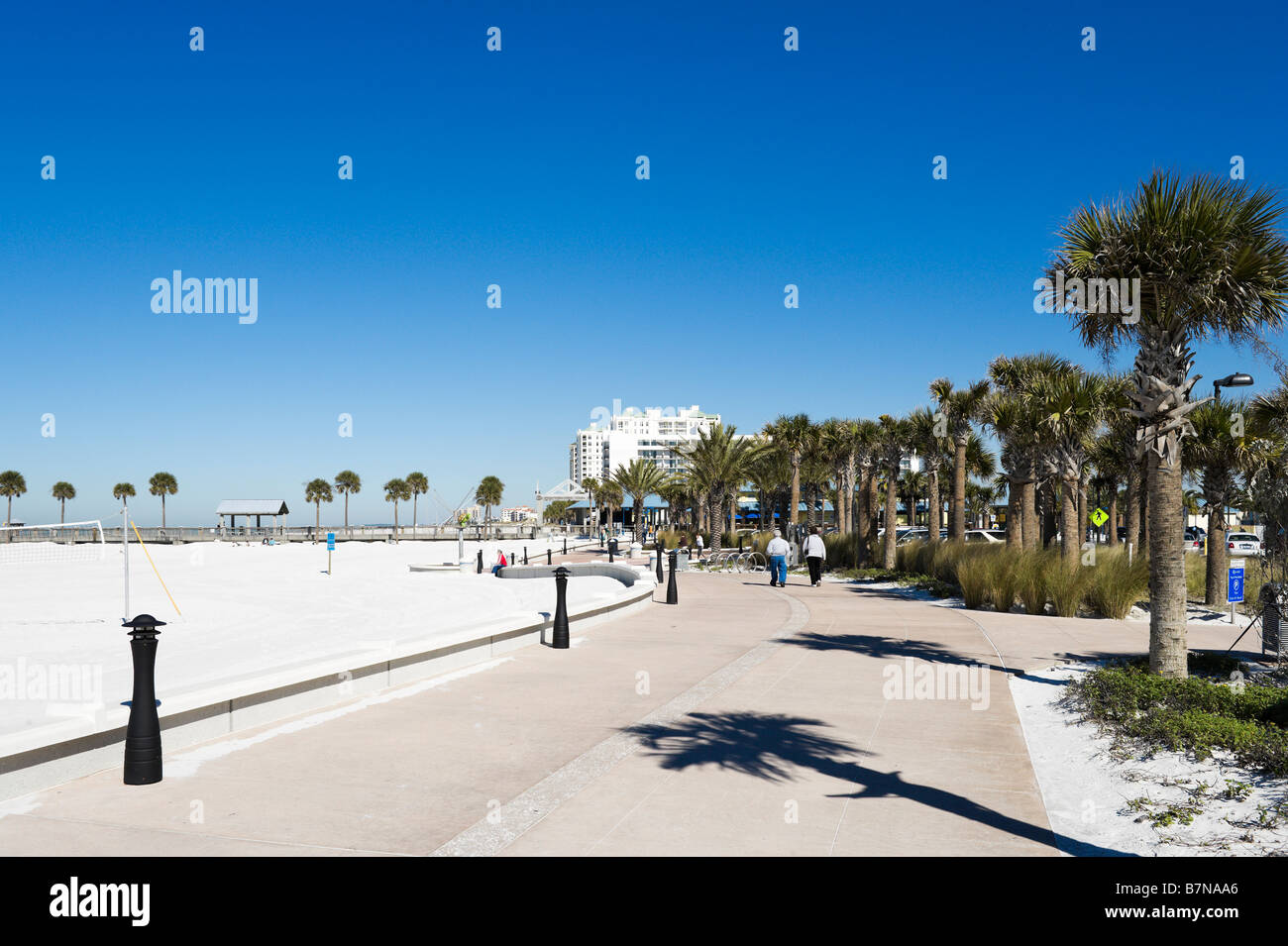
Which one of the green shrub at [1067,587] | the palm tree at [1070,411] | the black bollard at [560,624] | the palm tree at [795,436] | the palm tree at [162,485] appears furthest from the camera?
the palm tree at [162,485]

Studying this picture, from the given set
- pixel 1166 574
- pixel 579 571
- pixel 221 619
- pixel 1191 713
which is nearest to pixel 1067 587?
pixel 1166 574

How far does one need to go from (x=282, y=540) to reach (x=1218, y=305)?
253 ft

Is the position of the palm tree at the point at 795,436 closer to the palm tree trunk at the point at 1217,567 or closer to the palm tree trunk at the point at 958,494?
the palm tree trunk at the point at 958,494

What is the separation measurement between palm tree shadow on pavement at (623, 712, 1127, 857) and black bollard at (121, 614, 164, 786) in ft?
11.4

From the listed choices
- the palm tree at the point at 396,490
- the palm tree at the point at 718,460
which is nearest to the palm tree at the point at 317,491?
the palm tree at the point at 396,490

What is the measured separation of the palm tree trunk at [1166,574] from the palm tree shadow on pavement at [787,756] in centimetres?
377

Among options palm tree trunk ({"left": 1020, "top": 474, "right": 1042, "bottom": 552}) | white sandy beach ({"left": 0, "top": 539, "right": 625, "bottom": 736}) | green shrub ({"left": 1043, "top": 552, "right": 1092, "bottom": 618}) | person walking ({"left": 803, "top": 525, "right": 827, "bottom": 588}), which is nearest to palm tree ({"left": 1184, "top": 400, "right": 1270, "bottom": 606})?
palm tree trunk ({"left": 1020, "top": 474, "right": 1042, "bottom": 552})

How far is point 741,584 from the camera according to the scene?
2453 centimetres

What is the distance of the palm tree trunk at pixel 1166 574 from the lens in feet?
28.8

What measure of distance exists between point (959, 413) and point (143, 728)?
2745 cm

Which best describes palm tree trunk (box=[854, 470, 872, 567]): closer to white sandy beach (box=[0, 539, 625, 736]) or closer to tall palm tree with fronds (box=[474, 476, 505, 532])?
white sandy beach (box=[0, 539, 625, 736])

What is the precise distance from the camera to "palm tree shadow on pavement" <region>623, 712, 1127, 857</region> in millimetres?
5391

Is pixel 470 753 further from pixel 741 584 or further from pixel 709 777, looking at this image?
pixel 741 584
